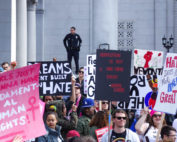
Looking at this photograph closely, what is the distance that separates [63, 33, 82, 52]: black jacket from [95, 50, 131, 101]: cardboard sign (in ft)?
40.4

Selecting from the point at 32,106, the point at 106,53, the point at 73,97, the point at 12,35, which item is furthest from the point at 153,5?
the point at 32,106

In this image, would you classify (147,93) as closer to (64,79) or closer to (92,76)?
(64,79)

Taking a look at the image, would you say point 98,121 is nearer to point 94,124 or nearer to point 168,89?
point 94,124

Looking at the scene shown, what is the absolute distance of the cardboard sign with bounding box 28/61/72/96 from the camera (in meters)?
10.3

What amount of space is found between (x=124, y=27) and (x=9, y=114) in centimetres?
2299

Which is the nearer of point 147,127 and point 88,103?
point 147,127

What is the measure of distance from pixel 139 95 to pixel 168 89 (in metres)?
1.67

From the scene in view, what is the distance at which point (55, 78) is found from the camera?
1063 cm

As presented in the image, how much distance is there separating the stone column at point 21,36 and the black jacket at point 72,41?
3351 mm

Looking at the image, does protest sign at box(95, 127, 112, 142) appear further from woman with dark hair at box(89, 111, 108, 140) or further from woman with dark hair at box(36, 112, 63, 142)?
woman with dark hair at box(36, 112, 63, 142)

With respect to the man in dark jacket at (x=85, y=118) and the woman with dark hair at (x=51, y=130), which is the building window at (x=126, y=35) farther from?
the woman with dark hair at (x=51, y=130)

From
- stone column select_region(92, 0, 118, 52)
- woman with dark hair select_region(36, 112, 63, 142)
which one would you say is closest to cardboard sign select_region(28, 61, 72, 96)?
woman with dark hair select_region(36, 112, 63, 142)

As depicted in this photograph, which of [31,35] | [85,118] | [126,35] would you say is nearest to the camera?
[85,118]

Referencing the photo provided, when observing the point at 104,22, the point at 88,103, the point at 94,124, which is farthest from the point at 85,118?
the point at 104,22
